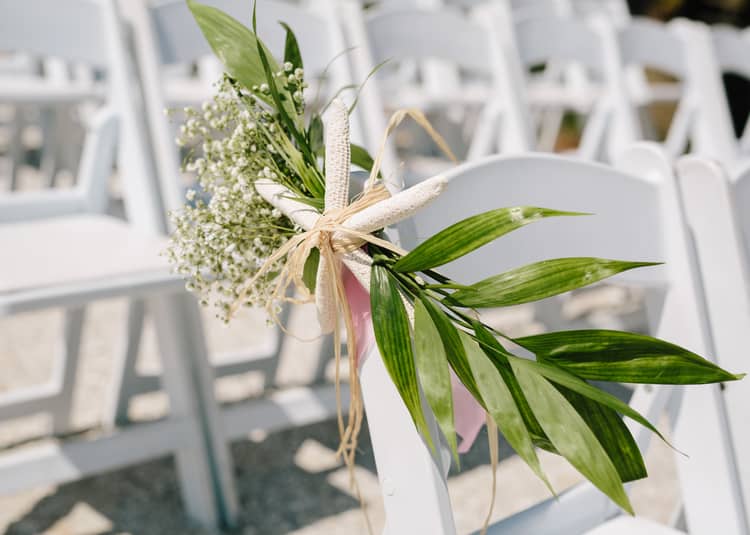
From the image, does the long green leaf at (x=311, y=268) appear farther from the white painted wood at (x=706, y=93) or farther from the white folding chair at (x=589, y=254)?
the white painted wood at (x=706, y=93)

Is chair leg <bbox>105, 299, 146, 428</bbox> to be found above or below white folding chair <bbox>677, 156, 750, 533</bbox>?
below

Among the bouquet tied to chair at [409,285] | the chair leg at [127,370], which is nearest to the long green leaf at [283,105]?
the bouquet tied to chair at [409,285]

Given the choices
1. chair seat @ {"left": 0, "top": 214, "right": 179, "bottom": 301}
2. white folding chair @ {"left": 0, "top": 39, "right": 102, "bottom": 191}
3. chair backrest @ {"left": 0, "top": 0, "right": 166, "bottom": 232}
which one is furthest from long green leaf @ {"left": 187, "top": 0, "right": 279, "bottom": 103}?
white folding chair @ {"left": 0, "top": 39, "right": 102, "bottom": 191}

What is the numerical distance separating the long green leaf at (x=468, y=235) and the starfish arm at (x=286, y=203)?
0.07 m

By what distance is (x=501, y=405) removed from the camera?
448 mm

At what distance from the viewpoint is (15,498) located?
5.84 ft

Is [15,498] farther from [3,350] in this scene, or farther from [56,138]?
[56,138]

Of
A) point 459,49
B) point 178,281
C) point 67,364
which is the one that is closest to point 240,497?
point 67,364

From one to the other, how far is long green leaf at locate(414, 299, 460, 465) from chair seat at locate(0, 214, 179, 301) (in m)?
0.66

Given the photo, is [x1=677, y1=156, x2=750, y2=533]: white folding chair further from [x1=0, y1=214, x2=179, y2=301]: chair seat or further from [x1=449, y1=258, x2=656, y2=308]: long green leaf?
Answer: [x1=0, y1=214, x2=179, y2=301]: chair seat

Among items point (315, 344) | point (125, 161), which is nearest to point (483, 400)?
point (125, 161)

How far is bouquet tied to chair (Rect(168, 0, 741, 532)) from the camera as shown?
0.45 metres

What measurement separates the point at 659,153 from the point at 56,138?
2.66 meters

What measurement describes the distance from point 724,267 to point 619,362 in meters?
0.33
